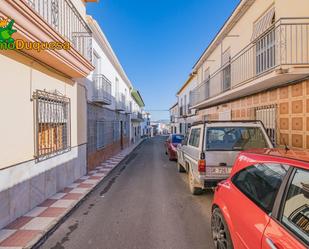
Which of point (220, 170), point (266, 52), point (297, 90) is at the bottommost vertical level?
point (220, 170)

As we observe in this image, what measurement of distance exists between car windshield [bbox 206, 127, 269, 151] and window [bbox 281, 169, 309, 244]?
10.5ft

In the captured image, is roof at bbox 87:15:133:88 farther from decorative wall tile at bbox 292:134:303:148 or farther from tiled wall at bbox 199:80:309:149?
decorative wall tile at bbox 292:134:303:148

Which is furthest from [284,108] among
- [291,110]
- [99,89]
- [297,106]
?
[99,89]

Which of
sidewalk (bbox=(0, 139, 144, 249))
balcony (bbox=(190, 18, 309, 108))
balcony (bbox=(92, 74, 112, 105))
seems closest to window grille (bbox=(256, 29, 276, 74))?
balcony (bbox=(190, 18, 309, 108))

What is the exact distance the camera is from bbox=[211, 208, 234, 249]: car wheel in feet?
8.61

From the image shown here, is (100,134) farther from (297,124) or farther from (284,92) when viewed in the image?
(297,124)

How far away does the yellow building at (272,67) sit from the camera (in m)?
5.57

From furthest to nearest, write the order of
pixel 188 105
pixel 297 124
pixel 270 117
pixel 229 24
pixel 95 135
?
pixel 188 105 → pixel 95 135 → pixel 229 24 → pixel 270 117 → pixel 297 124

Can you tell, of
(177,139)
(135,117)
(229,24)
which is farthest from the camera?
(135,117)

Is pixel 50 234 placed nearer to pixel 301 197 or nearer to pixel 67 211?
pixel 67 211

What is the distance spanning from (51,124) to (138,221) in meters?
3.71

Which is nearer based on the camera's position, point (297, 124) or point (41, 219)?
point (41, 219)

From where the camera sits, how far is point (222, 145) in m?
5.16

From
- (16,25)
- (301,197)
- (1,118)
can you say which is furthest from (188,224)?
(16,25)
